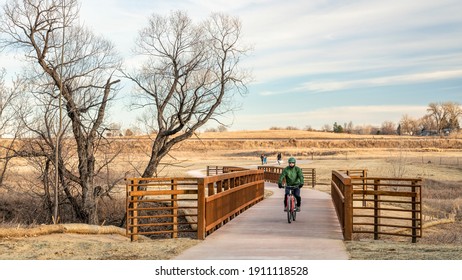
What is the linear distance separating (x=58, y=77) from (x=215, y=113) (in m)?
8.34

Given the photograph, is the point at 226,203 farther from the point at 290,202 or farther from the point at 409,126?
the point at 409,126

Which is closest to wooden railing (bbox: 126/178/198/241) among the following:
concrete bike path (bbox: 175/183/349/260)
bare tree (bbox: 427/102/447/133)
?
concrete bike path (bbox: 175/183/349/260)

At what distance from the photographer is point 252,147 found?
119625 millimetres

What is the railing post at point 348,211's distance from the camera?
45.3 ft

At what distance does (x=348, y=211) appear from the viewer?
14.0m

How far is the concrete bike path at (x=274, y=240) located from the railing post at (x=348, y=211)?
27 centimetres

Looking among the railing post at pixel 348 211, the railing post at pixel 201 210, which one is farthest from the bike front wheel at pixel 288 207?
the railing post at pixel 201 210

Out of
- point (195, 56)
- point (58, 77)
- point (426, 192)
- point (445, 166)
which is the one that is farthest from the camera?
point (445, 166)

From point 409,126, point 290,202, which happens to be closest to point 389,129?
point 409,126

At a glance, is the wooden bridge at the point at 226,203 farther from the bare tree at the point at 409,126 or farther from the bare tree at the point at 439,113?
the bare tree at the point at 409,126

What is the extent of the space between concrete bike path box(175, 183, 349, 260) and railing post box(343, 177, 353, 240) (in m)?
0.27

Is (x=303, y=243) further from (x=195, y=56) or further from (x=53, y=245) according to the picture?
(x=195, y=56)

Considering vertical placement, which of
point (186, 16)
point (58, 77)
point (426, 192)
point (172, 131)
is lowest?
point (426, 192)
